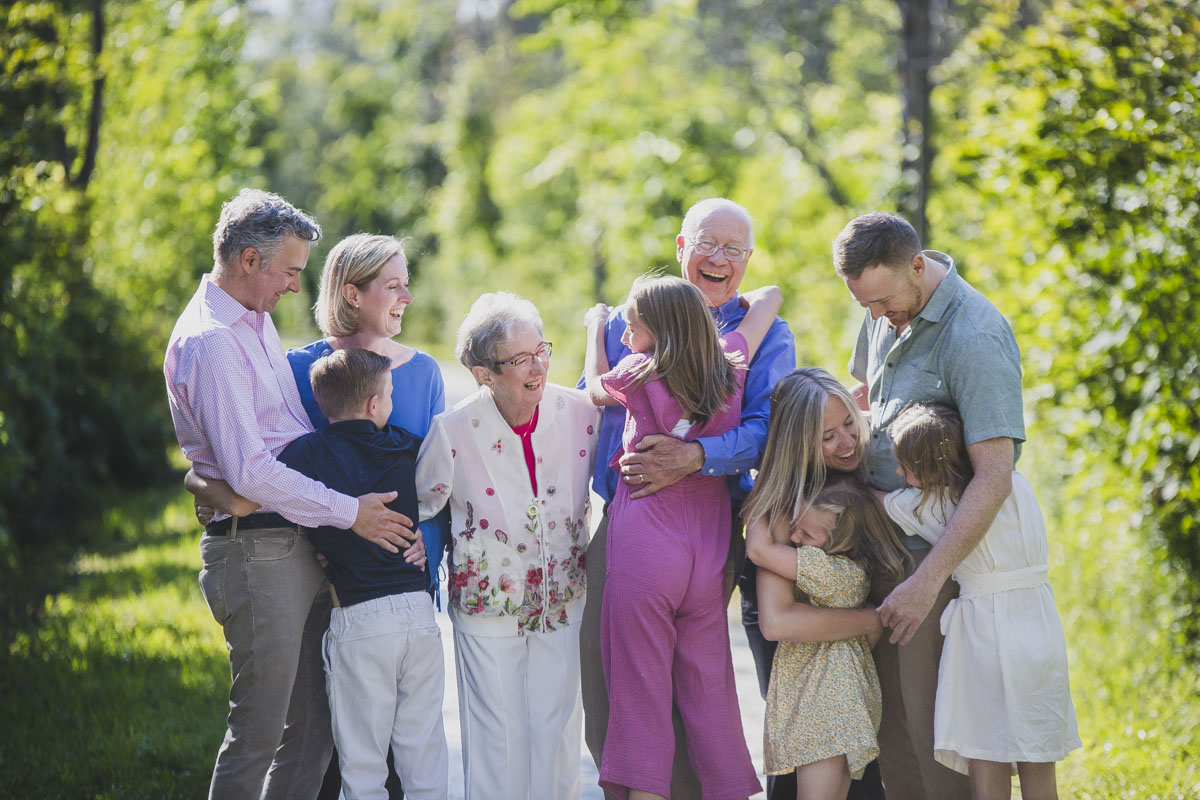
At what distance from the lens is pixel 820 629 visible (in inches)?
141

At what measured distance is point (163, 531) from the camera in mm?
10062

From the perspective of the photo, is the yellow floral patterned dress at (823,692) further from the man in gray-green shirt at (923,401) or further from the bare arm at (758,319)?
the bare arm at (758,319)

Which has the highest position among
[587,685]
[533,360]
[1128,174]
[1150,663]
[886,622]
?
[1128,174]

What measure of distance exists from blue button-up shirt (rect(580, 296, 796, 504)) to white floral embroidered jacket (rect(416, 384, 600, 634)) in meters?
0.19

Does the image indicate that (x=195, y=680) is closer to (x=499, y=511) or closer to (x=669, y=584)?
(x=499, y=511)

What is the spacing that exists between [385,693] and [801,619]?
1.29 m

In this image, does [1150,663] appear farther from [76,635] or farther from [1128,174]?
[76,635]

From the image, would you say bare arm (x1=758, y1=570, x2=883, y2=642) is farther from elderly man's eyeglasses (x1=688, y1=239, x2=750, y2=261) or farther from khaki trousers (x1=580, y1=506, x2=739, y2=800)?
→ elderly man's eyeglasses (x1=688, y1=239, x2=750, y2=261)

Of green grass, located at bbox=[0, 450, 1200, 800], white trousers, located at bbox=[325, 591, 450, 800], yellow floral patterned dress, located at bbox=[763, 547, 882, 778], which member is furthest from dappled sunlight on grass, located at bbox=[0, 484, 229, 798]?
yellow floral patterned dress, located at bbox=[763, 547, 882, 778]

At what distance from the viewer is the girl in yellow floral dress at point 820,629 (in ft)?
11.6

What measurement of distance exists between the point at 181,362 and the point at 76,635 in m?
3.83

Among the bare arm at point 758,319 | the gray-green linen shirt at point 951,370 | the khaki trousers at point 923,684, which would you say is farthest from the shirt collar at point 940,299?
the khaki trousers at point 923,684

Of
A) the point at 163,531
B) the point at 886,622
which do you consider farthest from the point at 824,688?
the point at 163,531

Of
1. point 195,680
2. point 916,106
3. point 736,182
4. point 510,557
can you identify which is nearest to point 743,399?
point 510,557
